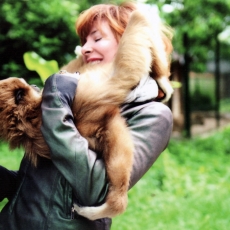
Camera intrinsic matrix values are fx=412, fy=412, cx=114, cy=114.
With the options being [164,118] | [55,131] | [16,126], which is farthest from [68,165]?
[164,118]

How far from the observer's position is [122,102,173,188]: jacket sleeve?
5.14 ft

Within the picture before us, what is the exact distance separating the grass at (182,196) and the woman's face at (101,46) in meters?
2.35

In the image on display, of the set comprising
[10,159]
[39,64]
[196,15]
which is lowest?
[10,159]

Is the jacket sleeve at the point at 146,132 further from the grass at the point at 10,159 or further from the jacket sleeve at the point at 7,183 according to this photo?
the grass at the point at 10,159

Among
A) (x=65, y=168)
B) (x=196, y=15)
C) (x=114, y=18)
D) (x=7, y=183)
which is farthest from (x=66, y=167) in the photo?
(x=196, y=15)

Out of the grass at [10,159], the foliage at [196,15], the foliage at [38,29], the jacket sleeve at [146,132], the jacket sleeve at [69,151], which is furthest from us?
the foliage at [196,15]

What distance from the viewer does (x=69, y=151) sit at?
139 cm

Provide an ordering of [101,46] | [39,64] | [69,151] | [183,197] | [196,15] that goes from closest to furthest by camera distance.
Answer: [69,151] → [101,46] → [39,64] → [183,197] → [196,15]

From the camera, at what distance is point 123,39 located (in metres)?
1.66

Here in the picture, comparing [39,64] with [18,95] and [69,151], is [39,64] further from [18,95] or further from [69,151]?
[69,151]

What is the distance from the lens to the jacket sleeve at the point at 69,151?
140 cm

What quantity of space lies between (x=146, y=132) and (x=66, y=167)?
1.13ft

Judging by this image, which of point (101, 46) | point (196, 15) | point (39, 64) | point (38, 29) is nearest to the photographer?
point (101, 46)

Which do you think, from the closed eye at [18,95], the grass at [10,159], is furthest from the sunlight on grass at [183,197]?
the closed eye at [18,95]
